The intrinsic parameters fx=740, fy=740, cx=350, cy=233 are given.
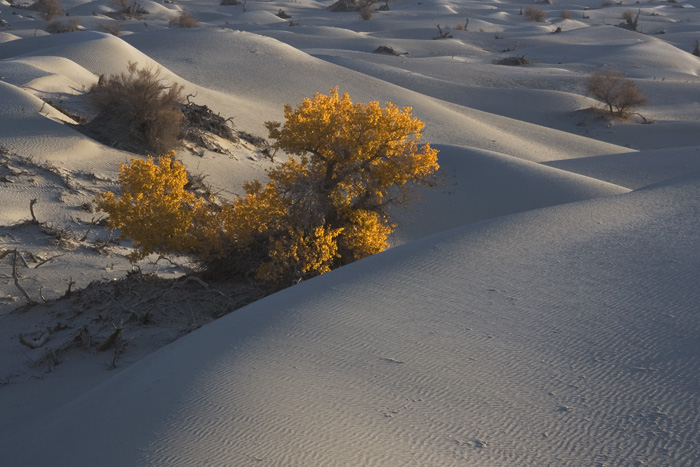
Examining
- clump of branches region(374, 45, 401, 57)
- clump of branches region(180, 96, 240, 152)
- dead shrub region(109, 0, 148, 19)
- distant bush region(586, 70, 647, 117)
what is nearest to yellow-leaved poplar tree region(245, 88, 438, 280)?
clump of branches region(180, 96, 240, 152)

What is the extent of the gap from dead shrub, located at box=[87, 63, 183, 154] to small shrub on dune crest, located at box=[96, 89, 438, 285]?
4646 mm

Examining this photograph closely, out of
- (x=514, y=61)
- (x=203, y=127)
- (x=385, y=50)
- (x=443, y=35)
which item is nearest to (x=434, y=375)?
(x=203, y=127)

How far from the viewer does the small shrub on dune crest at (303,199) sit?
305 inches

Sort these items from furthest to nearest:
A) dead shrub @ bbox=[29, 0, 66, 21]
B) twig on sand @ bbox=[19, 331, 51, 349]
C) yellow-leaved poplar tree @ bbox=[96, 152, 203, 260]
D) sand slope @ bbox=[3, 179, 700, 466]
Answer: dead shrub @ bbox=[29, 0, 66, 21] < yellow-leaved poplar tree @ bbox=[96, 152, 203, 260] < twig on sand @ bbox=[19, 331, 51, 349] < sand slope @ bbox=[3, 179, 700, 466]

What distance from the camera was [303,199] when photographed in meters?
7.82

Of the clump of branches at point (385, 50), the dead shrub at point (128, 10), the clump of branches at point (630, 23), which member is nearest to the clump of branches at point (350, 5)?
the dead shrub at point (128, 10)

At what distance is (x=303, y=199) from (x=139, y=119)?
5.84m

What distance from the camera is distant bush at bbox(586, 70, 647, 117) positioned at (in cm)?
2353

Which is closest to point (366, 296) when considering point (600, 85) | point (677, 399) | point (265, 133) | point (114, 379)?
point (114, 379)

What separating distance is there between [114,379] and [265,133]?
11930mm

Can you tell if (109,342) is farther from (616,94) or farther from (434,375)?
(616,94)

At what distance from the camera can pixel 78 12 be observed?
43531 mm

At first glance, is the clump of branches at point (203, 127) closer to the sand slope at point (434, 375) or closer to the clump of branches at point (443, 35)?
the sand slope at point (434, 375)

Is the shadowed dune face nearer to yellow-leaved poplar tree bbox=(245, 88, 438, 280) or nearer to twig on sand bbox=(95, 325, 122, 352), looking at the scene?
twig on sand bbox=(95, 325, 122, 352)
